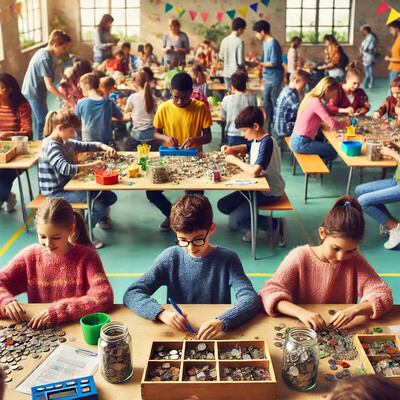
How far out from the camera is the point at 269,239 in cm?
570

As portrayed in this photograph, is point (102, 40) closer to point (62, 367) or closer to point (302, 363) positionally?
point (62, 367)

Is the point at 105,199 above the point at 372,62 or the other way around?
the other way around

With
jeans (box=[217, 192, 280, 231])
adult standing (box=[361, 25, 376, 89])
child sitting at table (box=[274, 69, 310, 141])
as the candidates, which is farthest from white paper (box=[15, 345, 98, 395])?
adult standing (box=[361, 25, 376, 89])

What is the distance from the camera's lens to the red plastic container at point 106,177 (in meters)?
4.90

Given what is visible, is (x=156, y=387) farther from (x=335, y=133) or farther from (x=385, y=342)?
(x=335, y=133)

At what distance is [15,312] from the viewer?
2.70m

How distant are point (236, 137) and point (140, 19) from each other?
10.9 m

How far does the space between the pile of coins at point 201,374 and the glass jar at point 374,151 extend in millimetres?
3865

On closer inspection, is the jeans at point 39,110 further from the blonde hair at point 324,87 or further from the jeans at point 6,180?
the blonde hair at point 324,87

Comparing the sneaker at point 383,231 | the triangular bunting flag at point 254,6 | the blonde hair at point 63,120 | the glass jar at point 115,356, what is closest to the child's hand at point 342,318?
the glass jar at point 115,356

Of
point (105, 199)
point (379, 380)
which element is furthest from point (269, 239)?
point (379, 380)

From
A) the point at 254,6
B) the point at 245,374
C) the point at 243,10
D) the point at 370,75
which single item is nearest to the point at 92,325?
the point at 245,374

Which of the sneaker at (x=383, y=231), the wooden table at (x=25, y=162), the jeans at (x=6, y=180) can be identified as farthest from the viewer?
the jeans at (x=6, y=180)

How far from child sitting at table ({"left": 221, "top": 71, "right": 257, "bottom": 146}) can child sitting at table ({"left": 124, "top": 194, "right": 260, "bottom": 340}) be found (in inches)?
158
